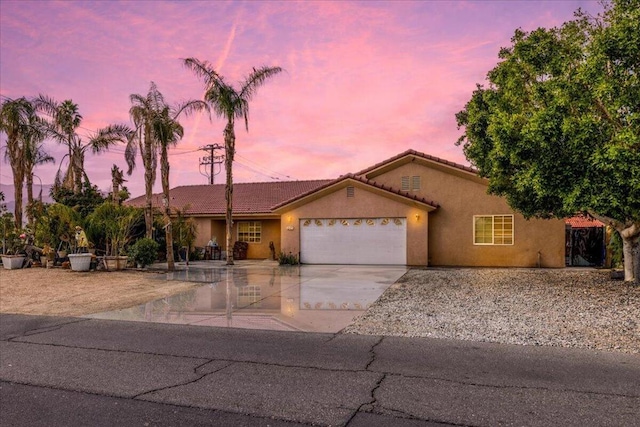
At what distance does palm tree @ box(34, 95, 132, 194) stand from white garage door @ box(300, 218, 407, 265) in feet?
37.0

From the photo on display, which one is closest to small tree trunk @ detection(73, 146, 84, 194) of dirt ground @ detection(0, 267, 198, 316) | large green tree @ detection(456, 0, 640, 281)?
dirt ground @ detection(0, 267, 198, 316)

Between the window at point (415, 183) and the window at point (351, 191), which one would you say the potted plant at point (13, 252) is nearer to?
the window at point (351, 191)

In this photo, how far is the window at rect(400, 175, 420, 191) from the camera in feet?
69.8

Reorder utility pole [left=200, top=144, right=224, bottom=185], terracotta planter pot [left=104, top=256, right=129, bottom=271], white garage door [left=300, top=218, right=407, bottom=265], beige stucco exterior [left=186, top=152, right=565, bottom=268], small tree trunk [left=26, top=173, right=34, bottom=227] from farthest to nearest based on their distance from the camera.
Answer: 1. utility pole [left=200, top=144, right=224, bottom=185]
2. small tree trunk [left=26, top=173, right=34, bottom=227]
3. white garage door [left=300, top=218, right=407, bottom=265]
4. beige stucco exterior [left=186, top=152, right=565, bottom=268]
5. terracotta planter pot [left=104, top=256, right=129, bottom=271]

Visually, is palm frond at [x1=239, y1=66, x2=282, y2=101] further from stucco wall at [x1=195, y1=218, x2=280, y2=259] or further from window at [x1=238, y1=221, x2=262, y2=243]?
window at [x1=238, y1=221, x2=262, y2=243]

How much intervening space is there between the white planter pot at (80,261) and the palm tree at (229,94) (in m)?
6.31

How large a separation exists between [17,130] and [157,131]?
1168 centimetres

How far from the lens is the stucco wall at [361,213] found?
66.4 feet

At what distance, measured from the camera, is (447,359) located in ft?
19.5

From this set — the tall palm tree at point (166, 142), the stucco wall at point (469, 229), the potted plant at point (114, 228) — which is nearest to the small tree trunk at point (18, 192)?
the potted plant at point (114, 228)

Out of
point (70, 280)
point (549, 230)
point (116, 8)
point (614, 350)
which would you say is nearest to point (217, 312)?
point (614, 350)

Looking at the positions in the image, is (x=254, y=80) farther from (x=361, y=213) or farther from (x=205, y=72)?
(x=361, y=213)

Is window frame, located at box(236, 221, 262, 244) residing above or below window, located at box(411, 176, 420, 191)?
below

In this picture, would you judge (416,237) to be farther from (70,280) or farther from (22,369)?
(22,369)
